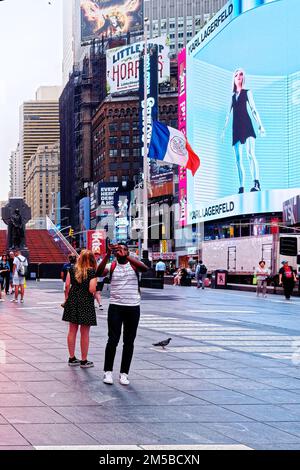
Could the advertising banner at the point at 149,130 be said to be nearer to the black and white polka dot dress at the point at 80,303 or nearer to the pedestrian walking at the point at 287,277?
the pedestrian walking at the point at 287,277

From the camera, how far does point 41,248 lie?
70.9m

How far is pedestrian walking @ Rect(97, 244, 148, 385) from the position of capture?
9.87 metres

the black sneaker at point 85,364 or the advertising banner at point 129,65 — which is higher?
the advertising banner at point 129,65

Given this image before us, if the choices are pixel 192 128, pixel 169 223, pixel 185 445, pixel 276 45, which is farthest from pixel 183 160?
pixel 169 223

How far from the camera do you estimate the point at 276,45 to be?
8400cm

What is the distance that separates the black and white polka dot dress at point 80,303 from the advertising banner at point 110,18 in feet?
509

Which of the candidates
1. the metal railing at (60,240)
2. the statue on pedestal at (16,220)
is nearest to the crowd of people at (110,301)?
the statue on pedestal at (16,220)

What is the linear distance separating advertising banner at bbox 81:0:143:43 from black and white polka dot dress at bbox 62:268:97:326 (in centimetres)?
15520

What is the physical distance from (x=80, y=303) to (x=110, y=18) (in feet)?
517

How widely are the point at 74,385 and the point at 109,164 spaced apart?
151 meters

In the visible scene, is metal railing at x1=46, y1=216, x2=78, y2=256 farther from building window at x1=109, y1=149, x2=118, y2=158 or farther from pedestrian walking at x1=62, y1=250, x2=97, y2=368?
building window at x1=109, y1=149, x2=118, y2=158

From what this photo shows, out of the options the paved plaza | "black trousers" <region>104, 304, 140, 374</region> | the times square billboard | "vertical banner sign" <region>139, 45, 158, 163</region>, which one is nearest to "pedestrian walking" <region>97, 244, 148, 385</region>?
"black trousers" <region>104, 304, 140, 374</region>

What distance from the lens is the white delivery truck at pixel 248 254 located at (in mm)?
40256

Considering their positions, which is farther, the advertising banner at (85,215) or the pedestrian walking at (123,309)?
the advertising banner at (85,215)
